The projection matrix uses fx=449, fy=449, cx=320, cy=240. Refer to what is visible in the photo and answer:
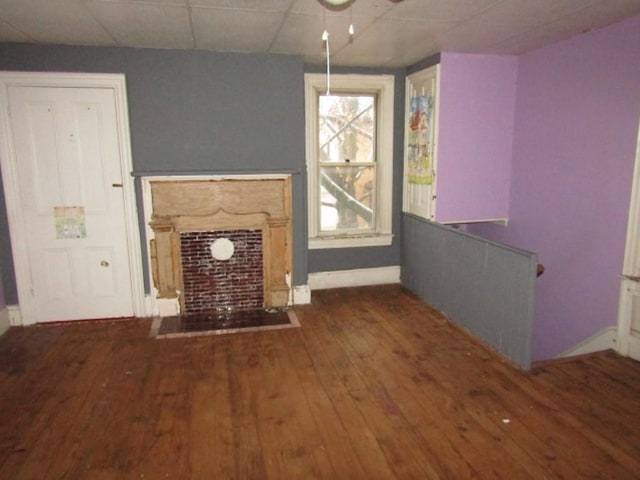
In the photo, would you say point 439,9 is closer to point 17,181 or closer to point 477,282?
point 477,282

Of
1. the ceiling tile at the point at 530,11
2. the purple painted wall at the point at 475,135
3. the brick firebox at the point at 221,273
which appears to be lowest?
the brick firebox at the point at 221,273

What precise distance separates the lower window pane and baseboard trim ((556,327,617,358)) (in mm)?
2262

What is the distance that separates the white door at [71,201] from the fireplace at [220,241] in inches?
13.8

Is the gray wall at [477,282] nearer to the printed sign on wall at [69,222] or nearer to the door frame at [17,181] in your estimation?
the door frame at [17,181]

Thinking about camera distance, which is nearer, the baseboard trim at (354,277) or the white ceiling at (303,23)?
the white ceiling at (303,23)

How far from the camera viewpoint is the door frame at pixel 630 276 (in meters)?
3.04

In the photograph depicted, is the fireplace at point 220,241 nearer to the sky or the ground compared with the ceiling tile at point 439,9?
nearer to the ground

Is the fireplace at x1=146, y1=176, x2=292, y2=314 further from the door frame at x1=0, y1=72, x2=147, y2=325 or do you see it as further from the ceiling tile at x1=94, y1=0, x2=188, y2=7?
the ceiling tile at x1=94, y1=0, x2=188, y2=7

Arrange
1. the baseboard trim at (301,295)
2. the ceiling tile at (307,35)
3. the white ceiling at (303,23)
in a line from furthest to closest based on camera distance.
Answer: the baseboard trim at (301,295)
the ceiling tile at (307,35)
the white ceiling at (303,23)

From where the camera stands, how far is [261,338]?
3.64m

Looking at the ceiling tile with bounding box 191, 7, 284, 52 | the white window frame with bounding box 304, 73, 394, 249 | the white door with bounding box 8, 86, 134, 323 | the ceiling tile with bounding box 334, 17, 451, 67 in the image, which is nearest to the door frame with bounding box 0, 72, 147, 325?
the white door with bounding box 8, 86, 134, 323

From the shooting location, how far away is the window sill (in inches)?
187

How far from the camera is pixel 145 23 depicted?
3020 mm

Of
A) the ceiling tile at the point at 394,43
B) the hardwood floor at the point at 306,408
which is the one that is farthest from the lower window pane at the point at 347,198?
the hardwood floor at the point at 306,408
